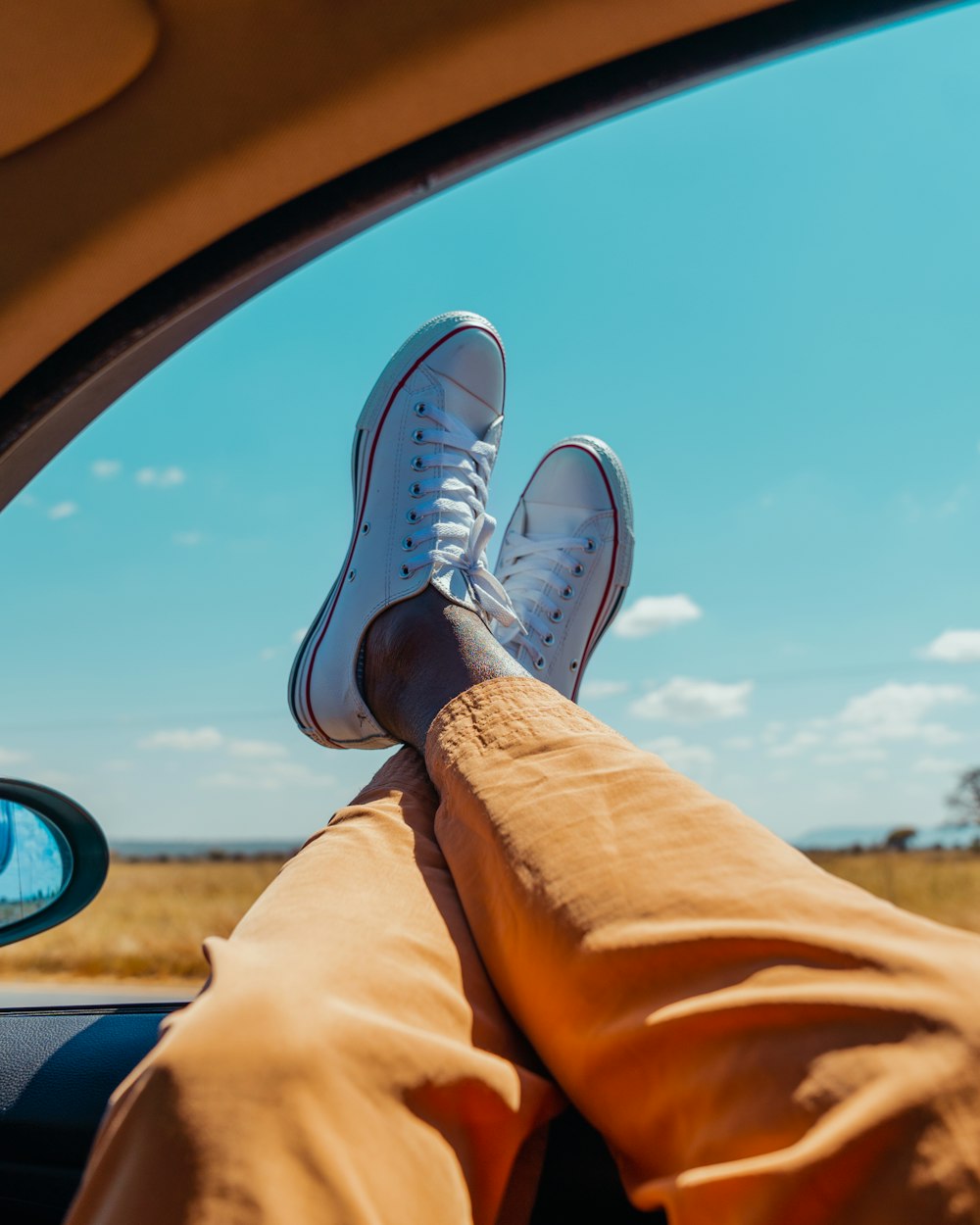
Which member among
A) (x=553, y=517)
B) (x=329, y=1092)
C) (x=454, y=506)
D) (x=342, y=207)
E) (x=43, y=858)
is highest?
(x=553, y=517)

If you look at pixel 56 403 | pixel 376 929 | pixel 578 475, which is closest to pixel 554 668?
pixel 578 475

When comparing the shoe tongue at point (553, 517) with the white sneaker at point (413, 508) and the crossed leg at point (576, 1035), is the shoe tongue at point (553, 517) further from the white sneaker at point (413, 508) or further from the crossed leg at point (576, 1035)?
the crossed leg at point (576, 1035)

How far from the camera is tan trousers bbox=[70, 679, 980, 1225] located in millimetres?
278

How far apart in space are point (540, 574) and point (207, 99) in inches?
35.0

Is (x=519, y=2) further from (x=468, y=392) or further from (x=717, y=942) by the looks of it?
(x=468, y=392)

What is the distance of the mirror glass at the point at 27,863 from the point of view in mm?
648

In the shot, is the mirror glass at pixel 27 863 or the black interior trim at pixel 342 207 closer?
the black interior trim at pixel 342 207

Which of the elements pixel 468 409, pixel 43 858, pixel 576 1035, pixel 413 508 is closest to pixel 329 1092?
pixel 576 1035

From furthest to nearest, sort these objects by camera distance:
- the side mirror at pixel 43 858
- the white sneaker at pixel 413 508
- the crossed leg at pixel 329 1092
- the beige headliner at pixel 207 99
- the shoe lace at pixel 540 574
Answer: the shoe lace at pixel 540 574 < the white sneaker at pixel 413 508 < the side mirror at pixel 43 858 < the beige headliner at pixel 207 99 < the crossed leg at pixel 329 1092

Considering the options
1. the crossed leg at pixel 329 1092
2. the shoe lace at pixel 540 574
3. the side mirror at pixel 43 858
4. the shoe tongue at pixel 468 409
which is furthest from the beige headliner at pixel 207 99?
the shoe lace at pixel 540 574

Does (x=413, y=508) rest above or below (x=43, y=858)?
above

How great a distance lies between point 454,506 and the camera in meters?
1.10

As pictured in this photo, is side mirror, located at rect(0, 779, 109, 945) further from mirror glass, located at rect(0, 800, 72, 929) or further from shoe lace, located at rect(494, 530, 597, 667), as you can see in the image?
shoe lace, located at rect(494, 530, 597, 667)

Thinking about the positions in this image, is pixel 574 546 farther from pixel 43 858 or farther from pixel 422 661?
pixel 43 858
